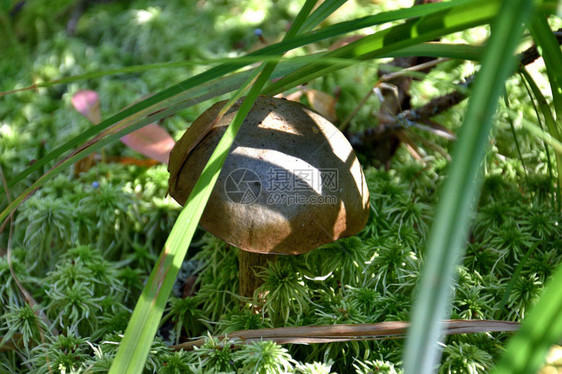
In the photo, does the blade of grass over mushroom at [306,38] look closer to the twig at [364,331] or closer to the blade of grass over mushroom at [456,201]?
the blade of grass over mushroom at [456,201]

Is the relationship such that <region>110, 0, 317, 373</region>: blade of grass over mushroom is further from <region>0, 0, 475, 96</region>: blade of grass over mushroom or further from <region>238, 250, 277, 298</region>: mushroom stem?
<region>238, 250, 277, 298</region>: mushroom stem

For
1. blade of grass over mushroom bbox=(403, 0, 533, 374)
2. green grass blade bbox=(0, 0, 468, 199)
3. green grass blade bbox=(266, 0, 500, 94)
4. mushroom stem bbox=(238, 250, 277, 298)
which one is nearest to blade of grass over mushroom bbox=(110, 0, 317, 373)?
green grass blade bbox=(0, 0, 468, 199)

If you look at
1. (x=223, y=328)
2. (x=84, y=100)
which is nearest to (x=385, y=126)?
(x=223, y=328)

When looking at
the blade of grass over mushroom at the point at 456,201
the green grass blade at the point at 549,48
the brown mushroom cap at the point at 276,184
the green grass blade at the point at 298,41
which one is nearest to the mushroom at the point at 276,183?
the brown mushroom cap at the point at 276,184

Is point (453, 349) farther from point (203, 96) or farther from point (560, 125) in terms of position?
point (203, 96)

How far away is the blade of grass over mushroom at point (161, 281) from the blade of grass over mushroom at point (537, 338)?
426mm

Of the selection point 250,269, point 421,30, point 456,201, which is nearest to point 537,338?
point 456,201

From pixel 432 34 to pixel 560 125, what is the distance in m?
0.49

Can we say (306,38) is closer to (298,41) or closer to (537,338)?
(298,41)

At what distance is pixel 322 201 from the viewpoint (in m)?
1.04

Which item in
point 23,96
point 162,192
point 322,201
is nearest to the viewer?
point 322,201

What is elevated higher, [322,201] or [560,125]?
[560,125]

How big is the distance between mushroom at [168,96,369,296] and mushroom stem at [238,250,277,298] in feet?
0.68

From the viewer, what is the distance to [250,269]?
1.27 m
